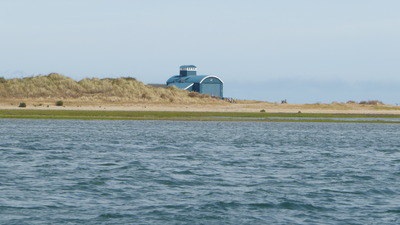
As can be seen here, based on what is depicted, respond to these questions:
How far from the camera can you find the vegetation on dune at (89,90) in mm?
118438

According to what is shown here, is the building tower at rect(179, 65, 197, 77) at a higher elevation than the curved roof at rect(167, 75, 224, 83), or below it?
higher

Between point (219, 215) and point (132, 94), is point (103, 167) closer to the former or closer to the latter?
point (219, 215)

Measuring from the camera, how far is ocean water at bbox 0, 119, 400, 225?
2130cm

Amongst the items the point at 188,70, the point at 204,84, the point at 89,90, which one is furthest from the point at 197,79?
the point at 89,90

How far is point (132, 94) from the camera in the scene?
124 m

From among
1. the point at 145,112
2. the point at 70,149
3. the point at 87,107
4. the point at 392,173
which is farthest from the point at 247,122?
the point at 392,173

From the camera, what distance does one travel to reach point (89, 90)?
12394cm

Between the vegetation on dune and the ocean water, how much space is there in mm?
69059

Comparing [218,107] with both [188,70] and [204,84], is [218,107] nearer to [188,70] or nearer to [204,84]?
[204,84]

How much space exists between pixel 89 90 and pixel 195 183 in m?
98.3

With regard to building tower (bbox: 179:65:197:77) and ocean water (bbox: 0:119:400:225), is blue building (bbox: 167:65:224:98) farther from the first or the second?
ocean water (bbox: 0:119:400:225)

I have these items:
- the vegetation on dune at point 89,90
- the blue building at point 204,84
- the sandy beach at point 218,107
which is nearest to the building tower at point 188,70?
the blue building at point 204,84

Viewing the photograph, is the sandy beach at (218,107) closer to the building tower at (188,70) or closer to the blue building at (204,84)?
the blue building at (204,84)

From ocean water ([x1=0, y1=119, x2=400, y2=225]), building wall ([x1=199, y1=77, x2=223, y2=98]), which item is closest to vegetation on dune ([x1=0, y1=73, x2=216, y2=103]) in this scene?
building wall ([x1=199, y1=77, x2=223, y2=98])
